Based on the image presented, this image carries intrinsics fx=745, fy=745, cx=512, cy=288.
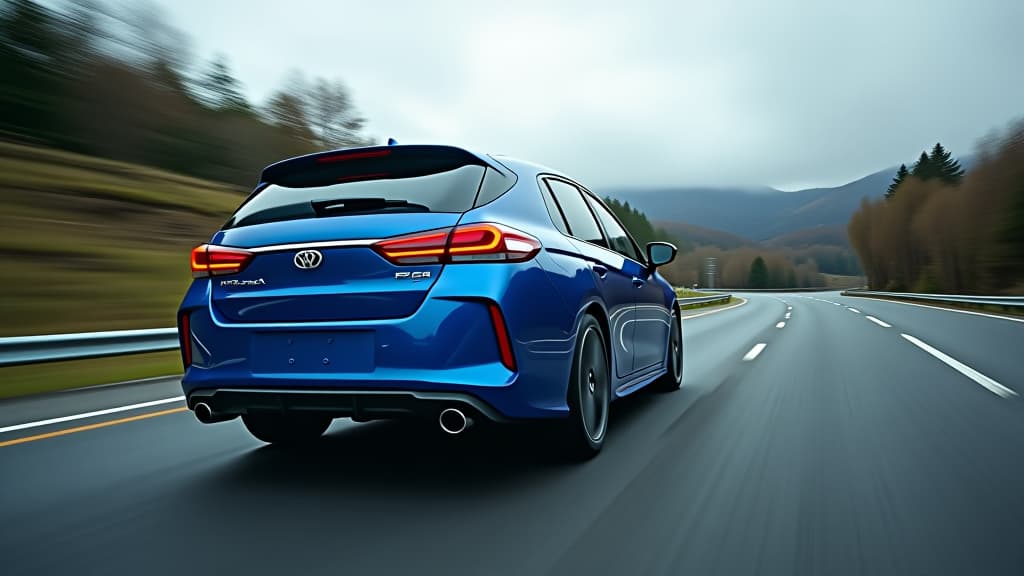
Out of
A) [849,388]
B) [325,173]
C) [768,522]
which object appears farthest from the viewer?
Result: [849,388]

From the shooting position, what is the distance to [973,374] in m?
7.57

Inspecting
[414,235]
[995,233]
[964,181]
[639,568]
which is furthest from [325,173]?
[964,181]

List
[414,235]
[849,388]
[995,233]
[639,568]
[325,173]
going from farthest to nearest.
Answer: [995,233] < [849,388] < [325,173] < [414,235] < [639,568]

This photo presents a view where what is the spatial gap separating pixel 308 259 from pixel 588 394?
163 centimetres

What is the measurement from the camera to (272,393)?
10.5ft

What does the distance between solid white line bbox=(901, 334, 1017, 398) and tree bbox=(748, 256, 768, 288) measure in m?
135

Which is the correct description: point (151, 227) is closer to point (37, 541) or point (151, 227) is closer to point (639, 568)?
point (37, 541)

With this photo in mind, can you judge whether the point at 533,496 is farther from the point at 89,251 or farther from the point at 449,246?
the point at 89,251

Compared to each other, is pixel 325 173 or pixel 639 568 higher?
pixel 325 173

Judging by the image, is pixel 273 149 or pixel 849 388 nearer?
pixel 849 388

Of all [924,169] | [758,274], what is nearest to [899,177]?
[924,169]

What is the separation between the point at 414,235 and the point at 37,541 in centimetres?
178

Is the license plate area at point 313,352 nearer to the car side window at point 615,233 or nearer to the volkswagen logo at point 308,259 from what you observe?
the volkswagen logo at point 308,259

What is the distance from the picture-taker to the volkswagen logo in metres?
3.26
